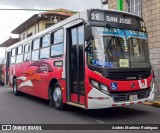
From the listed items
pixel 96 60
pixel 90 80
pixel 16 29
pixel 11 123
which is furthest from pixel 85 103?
pixel 16 29

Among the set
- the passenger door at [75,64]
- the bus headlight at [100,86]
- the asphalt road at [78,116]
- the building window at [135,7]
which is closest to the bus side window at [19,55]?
the asphalt road at [78,116]

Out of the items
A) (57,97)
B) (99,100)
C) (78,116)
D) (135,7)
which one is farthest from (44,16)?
(99,100)

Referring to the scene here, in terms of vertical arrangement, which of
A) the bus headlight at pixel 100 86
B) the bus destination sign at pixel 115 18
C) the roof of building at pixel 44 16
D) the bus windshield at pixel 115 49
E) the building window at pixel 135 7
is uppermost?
the roof of building at pixel 44 16

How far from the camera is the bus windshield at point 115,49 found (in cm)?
891

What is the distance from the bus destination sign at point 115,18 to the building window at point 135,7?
7303 mm

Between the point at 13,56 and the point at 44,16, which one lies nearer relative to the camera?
the point at 13,56

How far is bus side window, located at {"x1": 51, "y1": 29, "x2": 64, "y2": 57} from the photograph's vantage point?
35.9 feet

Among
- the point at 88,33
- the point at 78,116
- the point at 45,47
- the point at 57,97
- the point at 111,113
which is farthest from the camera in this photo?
the point at 45,47

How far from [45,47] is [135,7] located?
23.3ft

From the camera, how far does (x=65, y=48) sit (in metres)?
10.5

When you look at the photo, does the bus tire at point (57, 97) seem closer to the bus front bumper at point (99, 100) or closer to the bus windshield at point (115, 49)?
the bus front bumper at point (99, 100)

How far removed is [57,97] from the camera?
1119cm

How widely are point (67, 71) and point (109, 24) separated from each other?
216cm

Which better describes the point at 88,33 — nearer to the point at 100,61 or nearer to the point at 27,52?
the point at 100,61
